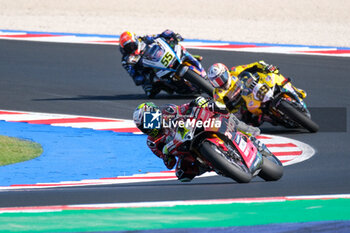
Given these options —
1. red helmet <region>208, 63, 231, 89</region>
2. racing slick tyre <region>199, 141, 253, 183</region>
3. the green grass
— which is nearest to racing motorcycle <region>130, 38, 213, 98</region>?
the green grass

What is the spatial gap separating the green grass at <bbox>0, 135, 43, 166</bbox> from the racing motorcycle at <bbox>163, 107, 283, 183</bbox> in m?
3.30

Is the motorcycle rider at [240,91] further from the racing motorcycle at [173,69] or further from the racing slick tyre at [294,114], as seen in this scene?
the racing motorcycle at [173,69]

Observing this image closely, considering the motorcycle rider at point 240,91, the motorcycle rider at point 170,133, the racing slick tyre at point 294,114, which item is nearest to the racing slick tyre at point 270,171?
the motorcycle rider at point 170,133

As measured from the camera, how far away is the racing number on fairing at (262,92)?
1268 centimetres

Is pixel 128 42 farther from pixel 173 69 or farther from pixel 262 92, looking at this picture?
pixel 262 92

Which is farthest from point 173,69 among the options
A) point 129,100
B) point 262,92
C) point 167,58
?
point 262,92

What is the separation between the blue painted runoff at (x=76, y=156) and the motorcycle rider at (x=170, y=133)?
5.49 feet

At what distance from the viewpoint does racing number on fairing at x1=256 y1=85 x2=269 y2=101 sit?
12680mm

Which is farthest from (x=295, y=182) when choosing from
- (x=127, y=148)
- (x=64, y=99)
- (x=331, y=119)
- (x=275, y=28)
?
(x=275, y=28)

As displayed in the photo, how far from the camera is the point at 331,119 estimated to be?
14.0 m

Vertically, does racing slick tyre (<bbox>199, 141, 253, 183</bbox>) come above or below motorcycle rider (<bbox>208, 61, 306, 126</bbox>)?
above

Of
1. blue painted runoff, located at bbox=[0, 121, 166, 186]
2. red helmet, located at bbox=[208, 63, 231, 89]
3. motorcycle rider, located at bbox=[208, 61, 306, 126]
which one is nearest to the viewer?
red helmet, located at bbox=[208, 63, 231, 89]

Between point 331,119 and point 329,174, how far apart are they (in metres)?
4.50

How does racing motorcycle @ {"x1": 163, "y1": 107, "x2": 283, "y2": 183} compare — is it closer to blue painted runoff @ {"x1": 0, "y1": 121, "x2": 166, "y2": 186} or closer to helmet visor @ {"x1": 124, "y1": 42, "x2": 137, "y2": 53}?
blue painted runoff @ {"x1": 0, "y1": 121, "x2": 166, "y2": 186}
